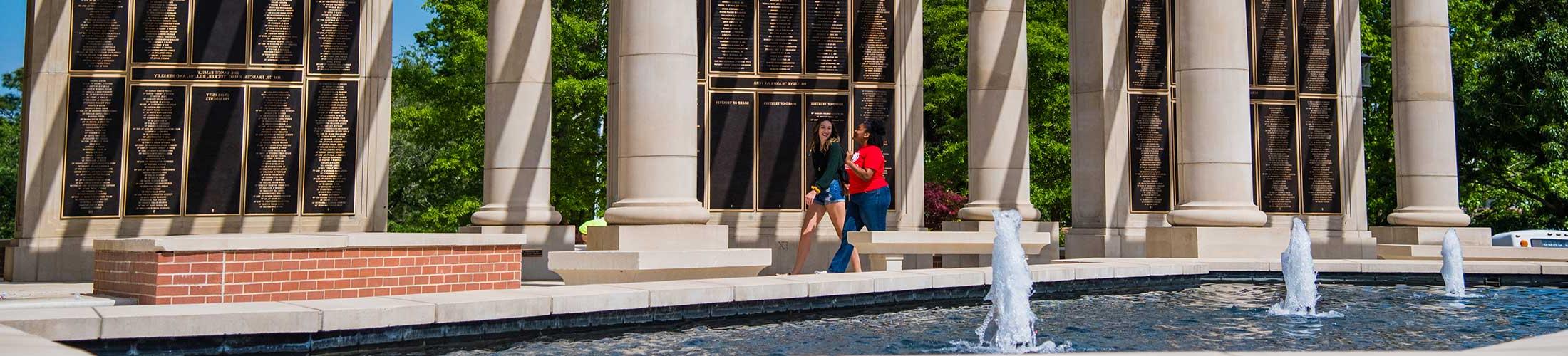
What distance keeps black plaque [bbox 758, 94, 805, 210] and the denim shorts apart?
595cm

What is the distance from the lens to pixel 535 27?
845 inches

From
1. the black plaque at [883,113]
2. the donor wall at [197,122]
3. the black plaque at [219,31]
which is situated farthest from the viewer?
the black plaque at [883,113]

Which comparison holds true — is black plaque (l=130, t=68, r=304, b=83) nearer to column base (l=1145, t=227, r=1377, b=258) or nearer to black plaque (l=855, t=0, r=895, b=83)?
black plaque (l=855, t=0, r=895, b=83)

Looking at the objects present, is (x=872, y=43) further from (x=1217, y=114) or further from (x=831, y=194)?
(x=831, y=194)

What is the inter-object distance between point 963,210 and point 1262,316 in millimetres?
11980

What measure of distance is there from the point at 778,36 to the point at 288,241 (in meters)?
12.6

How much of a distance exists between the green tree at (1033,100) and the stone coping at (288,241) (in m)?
27.3

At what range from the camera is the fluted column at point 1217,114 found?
814 inches

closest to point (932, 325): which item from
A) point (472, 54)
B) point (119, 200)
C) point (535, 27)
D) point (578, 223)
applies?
point (535, 27)

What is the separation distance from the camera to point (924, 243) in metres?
17.3

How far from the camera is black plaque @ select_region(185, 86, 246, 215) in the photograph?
1961 centimetres

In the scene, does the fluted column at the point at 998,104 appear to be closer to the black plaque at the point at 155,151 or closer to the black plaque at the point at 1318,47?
the black plaque at the point at 1318,47

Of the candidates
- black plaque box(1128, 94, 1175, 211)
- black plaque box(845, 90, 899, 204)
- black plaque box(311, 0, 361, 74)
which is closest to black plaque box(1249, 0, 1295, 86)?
black plaque box(1128, 94, 1175, 211)

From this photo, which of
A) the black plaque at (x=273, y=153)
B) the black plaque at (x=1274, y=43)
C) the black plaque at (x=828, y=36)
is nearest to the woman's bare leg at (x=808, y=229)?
the black plaque at (x=828, y=36)
